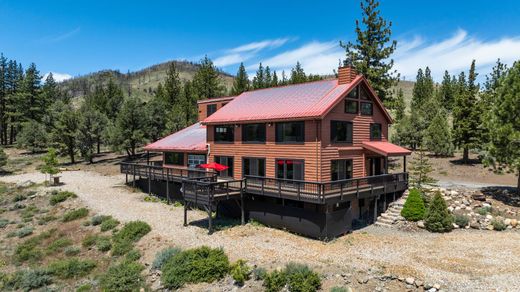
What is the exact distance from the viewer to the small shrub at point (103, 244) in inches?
821

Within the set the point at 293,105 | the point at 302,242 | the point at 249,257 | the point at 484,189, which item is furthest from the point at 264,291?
the point at 484,189

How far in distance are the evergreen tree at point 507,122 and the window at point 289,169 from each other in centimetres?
1541

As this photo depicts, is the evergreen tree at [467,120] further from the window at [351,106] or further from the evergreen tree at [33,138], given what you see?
the evergreen tree at [33,138]

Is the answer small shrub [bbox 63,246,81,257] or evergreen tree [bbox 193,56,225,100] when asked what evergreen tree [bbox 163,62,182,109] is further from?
small shrub [bbox 63,246,81,257]

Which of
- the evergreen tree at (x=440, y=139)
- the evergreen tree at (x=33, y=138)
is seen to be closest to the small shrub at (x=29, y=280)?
the evergreen tree at (x=440, y=139)

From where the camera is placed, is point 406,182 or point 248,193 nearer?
point 248,193

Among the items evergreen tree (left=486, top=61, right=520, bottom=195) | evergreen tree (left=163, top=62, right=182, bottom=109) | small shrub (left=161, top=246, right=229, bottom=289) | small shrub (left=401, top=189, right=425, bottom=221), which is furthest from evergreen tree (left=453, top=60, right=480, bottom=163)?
evergreen tree (left=163, top=62, right=182, bottom=109)

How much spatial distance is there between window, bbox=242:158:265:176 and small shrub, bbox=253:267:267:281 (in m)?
9.20

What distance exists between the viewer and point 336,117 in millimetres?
22109

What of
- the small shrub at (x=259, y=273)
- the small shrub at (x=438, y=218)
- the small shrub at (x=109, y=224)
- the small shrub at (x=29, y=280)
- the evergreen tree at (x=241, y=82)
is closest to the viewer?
the small shrub at (x=259, y=273)

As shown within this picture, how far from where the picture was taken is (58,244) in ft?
72.7

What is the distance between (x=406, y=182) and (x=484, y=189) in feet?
23.5

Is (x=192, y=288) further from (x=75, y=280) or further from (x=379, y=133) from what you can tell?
(x=379, y=133)

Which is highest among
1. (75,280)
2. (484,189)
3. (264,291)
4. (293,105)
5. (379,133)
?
(293,105)
